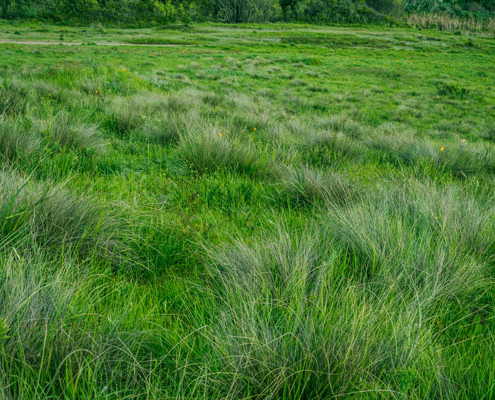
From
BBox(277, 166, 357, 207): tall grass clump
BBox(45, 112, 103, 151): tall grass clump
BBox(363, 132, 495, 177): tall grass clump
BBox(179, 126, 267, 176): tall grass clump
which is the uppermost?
BBox(45, 112, 103, 151): tall grass clump

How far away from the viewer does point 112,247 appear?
2.01 m

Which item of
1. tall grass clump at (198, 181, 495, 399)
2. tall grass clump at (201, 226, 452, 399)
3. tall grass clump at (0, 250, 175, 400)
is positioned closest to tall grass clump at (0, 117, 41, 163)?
tall grass clump at (0, 250, 175, 400)

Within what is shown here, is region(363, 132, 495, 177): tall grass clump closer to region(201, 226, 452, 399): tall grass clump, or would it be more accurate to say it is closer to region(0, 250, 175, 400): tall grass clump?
region(201, 226, 452, 399): tall grass clump

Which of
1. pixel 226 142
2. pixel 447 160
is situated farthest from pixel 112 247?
pixel 447 160

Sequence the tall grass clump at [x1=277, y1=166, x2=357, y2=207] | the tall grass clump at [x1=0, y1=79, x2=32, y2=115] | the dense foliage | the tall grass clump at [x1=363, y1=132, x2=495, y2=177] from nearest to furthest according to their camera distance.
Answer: the tall grass clump at [x1=277, y1=166, x2=357, y2=207], the tall grass clump at [x1=363, y1=132, x2=495, y2=177], the tall grass clump at [x1=0, y1=79, x2=32, y2=115], the dense foliage

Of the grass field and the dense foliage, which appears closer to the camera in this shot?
the grass field

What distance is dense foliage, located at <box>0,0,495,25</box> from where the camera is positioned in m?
50.5

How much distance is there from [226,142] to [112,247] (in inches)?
83.2

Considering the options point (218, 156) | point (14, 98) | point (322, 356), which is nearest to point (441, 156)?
point (218, 156)

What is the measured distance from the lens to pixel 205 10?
66.9 m

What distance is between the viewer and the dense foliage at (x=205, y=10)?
166ft

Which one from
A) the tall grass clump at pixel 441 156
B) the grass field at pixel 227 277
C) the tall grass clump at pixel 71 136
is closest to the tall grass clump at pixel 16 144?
the grass field at pixel 227 277

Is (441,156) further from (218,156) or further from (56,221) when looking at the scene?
(56,221)

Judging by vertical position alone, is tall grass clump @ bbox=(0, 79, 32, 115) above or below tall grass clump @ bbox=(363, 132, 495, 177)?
above
